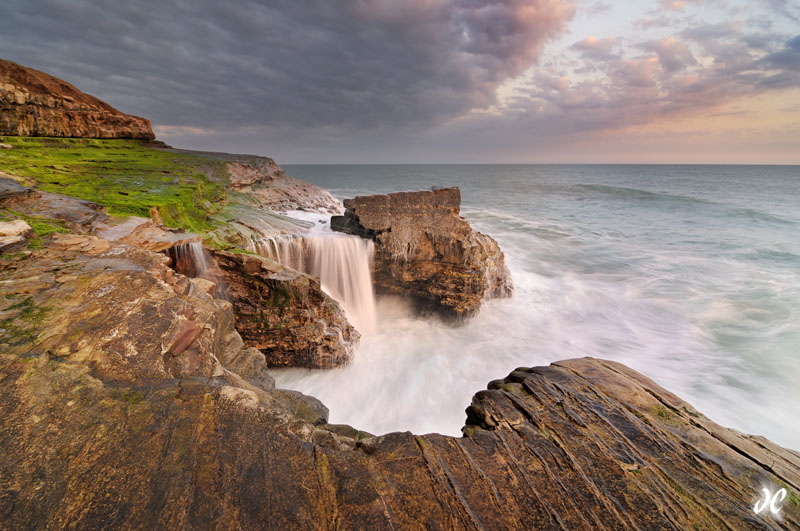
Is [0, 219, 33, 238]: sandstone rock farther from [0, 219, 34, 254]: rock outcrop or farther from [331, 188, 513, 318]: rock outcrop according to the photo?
[331, 188, 513, 318]: rock outcrop

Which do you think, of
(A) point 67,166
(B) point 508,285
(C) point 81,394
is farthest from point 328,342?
(A) point 67,166

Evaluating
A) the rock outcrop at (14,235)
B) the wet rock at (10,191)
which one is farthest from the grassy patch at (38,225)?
the wet rock at (10,191)

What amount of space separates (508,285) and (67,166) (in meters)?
15.3

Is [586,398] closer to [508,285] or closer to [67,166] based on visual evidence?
[508,285]

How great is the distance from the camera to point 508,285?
12.5m

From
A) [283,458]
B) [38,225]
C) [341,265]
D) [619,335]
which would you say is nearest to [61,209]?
[38,225]

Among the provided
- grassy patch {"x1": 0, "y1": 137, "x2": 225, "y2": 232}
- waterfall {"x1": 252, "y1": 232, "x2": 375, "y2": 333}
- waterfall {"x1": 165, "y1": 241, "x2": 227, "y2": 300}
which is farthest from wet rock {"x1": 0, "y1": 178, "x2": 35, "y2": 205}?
waterfall {"x1": 252, "y1": 232, "x2": 375, "y2": 333}

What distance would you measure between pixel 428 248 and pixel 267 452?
8.37 m

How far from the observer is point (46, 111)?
503 inches

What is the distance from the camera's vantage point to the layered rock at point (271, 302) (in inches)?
267

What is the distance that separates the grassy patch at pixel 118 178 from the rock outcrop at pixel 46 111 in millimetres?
803

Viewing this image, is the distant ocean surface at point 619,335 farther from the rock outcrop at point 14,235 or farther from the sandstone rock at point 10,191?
the sandstone rock at point 10,191

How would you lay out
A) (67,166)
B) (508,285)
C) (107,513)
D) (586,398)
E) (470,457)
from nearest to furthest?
(107,513) → (470,457) → (586,398) → (67,166) → (508,285)

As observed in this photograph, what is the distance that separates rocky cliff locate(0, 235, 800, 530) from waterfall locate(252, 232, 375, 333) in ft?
20.5
